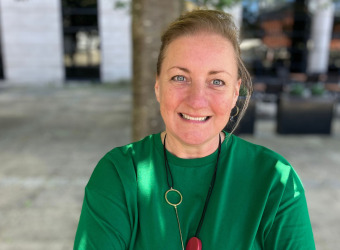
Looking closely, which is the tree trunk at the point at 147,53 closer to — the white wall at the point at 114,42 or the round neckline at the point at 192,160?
the round neckline at the point at 192,160

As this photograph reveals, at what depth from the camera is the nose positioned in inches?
53.1

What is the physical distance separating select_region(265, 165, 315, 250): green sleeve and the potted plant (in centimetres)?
688

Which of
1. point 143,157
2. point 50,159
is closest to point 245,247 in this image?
point 143,157

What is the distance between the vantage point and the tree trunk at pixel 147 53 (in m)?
3.81

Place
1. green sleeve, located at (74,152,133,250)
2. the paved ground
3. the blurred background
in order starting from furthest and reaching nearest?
the blurred background, the paved ground, green sleeve, located at (74,152,133,250)

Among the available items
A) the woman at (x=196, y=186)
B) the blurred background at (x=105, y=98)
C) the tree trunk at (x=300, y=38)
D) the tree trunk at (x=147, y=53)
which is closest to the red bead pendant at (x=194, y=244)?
the woman at (x=196, y=186)

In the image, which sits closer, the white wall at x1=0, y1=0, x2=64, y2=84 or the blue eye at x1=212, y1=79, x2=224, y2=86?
the blue eye at x1=212, y1=79, x2=224, y2=86

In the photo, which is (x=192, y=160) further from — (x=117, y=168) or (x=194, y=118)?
(x=117, y=168)

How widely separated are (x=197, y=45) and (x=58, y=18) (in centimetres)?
1927

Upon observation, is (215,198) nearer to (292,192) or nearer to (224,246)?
(224,246)

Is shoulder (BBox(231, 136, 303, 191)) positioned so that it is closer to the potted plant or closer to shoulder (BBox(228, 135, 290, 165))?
shoulder (BBox(228, 135, 290, 165))

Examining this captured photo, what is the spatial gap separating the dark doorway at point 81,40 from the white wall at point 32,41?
1.52 ft

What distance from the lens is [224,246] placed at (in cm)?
132

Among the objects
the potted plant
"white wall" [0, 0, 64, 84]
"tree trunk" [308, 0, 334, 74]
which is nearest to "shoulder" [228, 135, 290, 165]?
the potted plant
